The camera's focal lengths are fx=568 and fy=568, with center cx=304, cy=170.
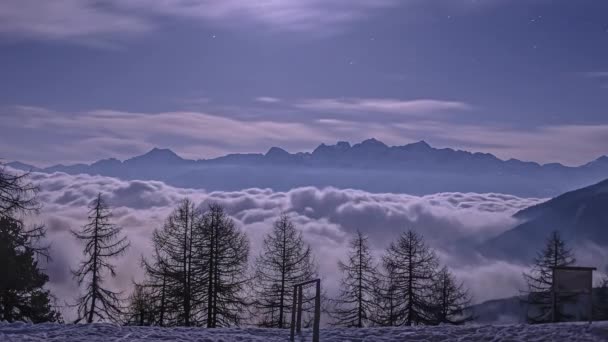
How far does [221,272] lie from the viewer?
36.2 meters

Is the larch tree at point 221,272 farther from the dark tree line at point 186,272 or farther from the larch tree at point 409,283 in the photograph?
the larch tree at point 409,283

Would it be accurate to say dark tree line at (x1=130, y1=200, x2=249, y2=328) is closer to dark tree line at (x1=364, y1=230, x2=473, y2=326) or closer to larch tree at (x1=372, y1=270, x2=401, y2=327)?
larch tree at (x1=372, y1=270, x2=401, y2=327)

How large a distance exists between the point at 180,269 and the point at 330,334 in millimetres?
22107

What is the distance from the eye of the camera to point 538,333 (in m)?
16.3

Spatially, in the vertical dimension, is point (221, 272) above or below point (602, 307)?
above

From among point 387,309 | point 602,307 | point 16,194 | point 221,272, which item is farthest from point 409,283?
point 16,194

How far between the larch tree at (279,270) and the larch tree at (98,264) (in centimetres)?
973

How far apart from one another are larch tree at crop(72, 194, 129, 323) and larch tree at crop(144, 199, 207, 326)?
269 centimetres

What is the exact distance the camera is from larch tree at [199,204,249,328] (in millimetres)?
35469

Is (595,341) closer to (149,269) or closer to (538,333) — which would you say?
(538,333)

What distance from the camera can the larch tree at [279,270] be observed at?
38906 millimetres

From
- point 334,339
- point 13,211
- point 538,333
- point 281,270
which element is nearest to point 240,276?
point 281,270

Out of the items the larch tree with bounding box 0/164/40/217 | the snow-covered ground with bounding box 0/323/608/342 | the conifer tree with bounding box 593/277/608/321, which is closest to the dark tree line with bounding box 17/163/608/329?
the larch tree with bounding box 0/164/40/217

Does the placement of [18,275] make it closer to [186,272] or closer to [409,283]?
[186,272]
